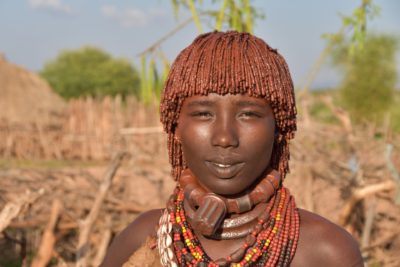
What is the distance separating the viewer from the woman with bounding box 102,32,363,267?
1642mm

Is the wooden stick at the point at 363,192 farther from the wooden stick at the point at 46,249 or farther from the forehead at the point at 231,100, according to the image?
the wooden stick at the point at 46,249

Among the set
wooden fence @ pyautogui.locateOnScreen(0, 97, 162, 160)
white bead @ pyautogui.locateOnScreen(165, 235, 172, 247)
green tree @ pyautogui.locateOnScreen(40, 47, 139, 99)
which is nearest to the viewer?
white bead @ pyautogui.locateOnScreen(165, 235, 172, 247)

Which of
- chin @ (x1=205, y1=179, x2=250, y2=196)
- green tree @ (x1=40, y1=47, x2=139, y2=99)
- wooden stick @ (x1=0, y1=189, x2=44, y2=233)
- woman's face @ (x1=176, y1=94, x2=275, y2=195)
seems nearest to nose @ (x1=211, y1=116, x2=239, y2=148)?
woman's face @ (x1=176, y1=94, x2=275, y2=195)

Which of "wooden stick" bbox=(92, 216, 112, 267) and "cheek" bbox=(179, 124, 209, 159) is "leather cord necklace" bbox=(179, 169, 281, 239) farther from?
"wooden stick" bbox=(92, 216, 112, 267)

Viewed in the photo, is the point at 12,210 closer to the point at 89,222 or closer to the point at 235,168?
the point at 89,222

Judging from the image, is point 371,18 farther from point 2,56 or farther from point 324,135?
point 2,56

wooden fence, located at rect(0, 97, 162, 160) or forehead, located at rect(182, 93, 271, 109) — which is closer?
forehead, located at rect(182, 93, 271, 109)

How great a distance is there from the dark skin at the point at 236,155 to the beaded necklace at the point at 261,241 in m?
0.04

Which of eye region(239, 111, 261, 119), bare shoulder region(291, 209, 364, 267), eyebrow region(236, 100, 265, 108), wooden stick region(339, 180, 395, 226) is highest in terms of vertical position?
eyebrow region(236, 100, 265, 108)

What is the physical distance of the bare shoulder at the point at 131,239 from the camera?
2.00 metres

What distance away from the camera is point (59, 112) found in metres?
18.0

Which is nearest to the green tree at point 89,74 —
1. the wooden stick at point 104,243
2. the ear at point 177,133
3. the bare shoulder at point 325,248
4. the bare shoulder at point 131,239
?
A: the wooden stick at point 104,243

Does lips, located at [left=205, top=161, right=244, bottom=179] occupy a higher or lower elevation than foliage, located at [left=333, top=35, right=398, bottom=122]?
higher

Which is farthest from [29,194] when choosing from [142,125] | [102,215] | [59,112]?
[59,112]
